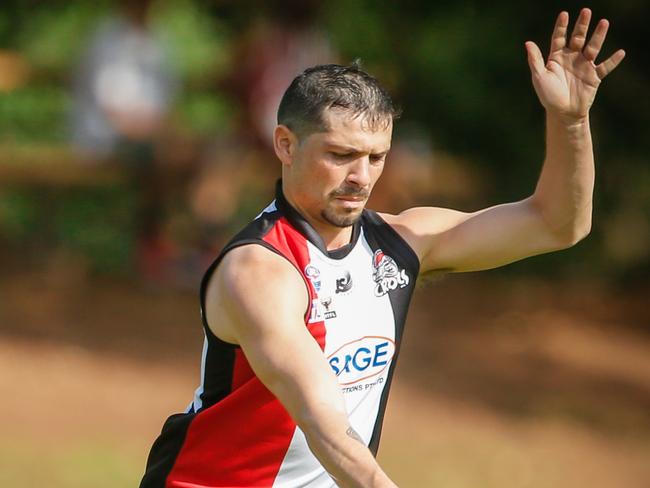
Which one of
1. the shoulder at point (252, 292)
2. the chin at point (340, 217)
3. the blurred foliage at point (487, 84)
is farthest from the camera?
the blurred foliage at point (487, 84)

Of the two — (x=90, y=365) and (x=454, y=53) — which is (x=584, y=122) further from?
(x=454, y=53)

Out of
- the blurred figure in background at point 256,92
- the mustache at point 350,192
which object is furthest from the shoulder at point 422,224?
the blurred figure in background at point 256,92

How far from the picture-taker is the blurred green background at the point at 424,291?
28.8ft

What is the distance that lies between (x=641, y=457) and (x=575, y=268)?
8.85 feet

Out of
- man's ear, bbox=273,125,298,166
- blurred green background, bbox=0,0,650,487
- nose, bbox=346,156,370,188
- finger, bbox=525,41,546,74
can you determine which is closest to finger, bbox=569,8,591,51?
finger, bbox=525,41,546,74

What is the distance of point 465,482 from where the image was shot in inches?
314

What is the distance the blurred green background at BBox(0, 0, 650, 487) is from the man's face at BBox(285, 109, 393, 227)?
481 centimetres

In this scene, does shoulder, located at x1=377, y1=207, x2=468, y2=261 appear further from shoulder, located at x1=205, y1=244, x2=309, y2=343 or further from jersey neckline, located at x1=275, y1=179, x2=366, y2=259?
shoulder, located at x1=205, y1=244, x2=309, y2=343

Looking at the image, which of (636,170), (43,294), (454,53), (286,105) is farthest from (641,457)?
Answer: (286,105)

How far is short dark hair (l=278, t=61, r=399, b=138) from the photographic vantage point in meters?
3.40

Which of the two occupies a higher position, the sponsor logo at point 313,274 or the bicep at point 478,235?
the bicep at point 478,235

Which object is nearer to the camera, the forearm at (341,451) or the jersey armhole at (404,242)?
the forearm at (341,451)

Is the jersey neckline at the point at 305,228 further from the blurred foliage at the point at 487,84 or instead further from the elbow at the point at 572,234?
the blurred foliage at the point at 487,84

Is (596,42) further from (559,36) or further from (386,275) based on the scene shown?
(386,275)
